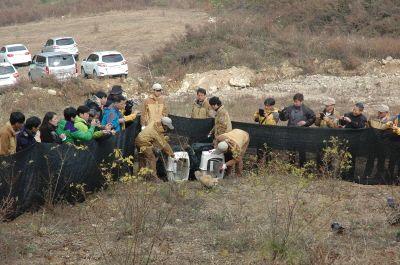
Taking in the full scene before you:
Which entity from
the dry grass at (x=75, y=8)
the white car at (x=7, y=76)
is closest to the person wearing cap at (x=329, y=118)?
the white car at (x=7, y=76)

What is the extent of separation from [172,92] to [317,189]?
56.0 ft

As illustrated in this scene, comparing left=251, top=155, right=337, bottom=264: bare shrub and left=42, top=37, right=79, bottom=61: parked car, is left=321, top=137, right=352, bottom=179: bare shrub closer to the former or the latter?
left=251, top=155, right=337, bottom=264: bare shrub

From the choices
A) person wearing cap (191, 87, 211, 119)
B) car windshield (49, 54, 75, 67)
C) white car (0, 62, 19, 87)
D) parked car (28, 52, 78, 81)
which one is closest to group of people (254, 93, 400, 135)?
person wearing cap (191, 87, 211, 119)

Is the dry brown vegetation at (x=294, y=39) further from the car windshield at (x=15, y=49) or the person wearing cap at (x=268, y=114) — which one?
the person wearing cap at (x=268, y=114)

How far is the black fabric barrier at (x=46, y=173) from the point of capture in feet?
26.1

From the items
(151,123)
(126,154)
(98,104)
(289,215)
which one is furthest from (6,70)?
(289,215)

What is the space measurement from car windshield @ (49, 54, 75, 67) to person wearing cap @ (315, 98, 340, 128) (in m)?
19.3

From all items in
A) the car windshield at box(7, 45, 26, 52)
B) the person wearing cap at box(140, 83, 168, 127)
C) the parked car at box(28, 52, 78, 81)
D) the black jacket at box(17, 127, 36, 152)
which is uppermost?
the black jacket at box(17, 127, 36, 152)

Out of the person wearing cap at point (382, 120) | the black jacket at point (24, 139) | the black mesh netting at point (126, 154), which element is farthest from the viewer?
the person wearing cap at point (382, 120)

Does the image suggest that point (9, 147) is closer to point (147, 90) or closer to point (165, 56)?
point (147, 90)

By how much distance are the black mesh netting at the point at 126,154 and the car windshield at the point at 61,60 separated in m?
17.9

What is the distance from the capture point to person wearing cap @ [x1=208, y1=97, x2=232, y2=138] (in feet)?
35.0

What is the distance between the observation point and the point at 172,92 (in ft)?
87.5

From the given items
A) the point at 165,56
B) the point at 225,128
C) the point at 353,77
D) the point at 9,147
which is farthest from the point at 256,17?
the point at 9,147
